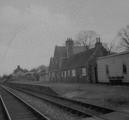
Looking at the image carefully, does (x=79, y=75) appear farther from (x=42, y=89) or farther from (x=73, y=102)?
(x=73, y=102)

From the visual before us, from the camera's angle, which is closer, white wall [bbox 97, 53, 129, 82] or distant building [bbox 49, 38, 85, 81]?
white wall [bbox 97, 53, 129, 82]

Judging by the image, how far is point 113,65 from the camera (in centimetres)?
2664

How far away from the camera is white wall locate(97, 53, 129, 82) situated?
24678mm

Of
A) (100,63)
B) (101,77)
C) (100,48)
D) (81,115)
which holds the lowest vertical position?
(81,115)

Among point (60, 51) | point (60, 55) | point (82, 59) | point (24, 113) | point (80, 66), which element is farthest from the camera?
point (60, 51)

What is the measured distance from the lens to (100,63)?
97.9 ft

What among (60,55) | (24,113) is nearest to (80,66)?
(60,55)

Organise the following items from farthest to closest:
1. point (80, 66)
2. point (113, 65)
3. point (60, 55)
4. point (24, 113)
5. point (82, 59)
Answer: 1. point (60, 55)
2. point (82, 59)
3. point (80, 66)
4. point (113, 65)
5. point (24, 113)

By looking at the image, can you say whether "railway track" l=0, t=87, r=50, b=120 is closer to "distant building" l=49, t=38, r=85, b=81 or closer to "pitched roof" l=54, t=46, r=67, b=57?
"distant building" l=49, t=38, r=85, b=81

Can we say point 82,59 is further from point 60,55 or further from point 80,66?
point 60,55

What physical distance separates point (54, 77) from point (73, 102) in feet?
139

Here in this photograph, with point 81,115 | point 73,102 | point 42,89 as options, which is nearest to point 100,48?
point 42,89

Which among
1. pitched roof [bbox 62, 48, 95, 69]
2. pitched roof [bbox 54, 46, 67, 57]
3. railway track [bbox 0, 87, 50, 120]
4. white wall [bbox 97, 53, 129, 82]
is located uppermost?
pitched roof [bbox 54, 46, 67, 57]

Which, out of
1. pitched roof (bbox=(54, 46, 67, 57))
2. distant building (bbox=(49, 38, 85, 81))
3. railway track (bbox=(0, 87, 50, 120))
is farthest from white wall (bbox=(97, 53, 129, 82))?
pitched roof (bbox=(54, 46, 67, 57))
